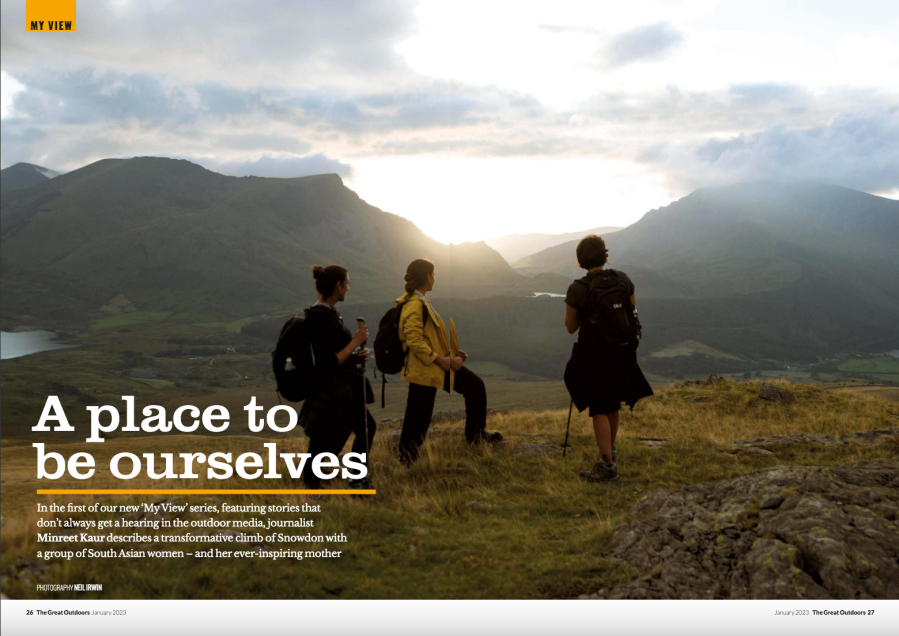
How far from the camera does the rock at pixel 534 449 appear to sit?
28.5ft

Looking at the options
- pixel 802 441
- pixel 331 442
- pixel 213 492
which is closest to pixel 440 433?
pixel 331 442

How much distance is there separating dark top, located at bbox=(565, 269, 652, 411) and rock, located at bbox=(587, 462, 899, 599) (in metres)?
1.40

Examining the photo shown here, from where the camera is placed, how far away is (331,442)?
6.83m

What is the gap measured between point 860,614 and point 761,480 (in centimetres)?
180

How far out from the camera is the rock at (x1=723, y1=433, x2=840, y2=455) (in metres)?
8.73

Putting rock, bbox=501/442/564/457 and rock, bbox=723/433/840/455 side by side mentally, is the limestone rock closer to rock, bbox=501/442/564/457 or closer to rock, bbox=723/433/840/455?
rock, bbox=501/442/564/457

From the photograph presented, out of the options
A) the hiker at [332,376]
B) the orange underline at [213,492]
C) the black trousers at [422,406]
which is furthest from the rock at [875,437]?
the hiker at [332,376]

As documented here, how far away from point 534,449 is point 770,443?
3.30m

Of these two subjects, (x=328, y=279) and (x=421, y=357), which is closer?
(x=328, y=279)

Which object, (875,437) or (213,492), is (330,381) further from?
(875,437)

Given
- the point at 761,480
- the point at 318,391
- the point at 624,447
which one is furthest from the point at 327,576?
the point at 624,447

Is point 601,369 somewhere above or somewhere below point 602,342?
below

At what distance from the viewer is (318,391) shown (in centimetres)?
656

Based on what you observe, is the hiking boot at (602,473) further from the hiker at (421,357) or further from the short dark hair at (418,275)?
the short dark hair at (418,275)
